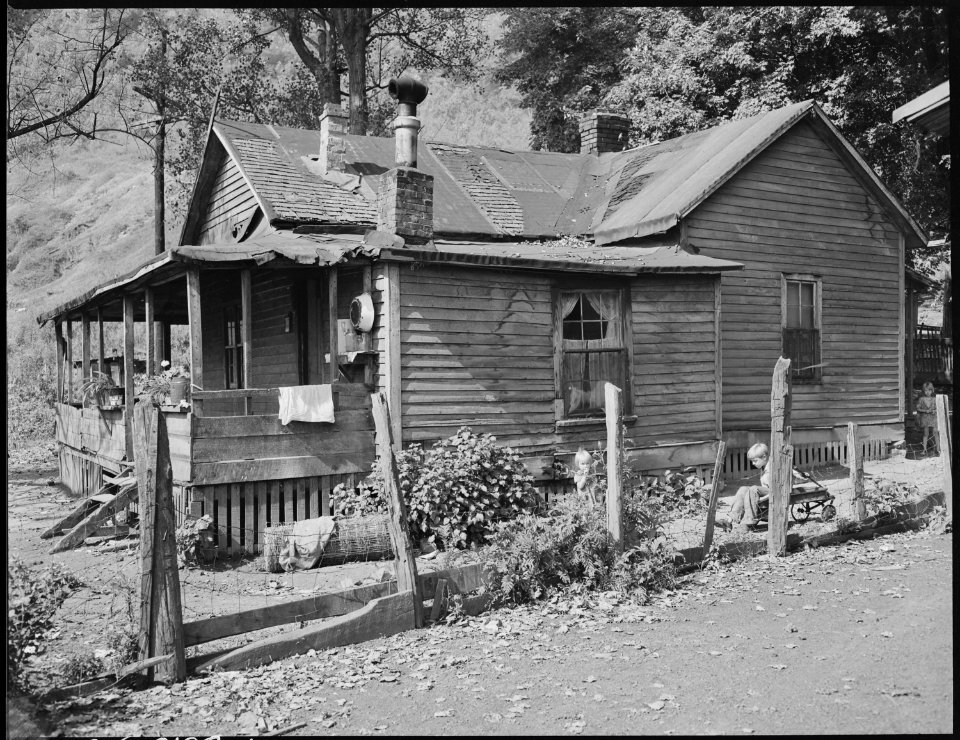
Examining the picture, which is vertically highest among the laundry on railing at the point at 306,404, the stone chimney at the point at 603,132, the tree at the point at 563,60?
the tree at the point at 563,60

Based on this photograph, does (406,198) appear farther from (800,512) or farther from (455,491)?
(800,512)

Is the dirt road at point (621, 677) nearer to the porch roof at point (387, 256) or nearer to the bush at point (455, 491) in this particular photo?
the bush at point (455, 491)

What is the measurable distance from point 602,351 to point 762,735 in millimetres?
8329

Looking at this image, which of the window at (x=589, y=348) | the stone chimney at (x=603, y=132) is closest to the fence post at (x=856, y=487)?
the window at (x=589, y=348)

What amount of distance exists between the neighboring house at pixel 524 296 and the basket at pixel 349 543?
832mm

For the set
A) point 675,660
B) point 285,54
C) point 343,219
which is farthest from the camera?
point 285,54

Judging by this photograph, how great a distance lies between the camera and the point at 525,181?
18.5 m

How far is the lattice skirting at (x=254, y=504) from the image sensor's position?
10141 mm

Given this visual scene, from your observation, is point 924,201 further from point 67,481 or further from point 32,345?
point 32,345

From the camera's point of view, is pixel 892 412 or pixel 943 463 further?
pixel 892 412

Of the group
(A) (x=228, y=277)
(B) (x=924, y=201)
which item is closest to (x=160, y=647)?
(A) (x=228, y=277)

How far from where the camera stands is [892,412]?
1742 centimetres

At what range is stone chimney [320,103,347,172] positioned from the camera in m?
16.3

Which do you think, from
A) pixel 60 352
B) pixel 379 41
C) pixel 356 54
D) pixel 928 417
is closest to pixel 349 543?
pixel 60 352
